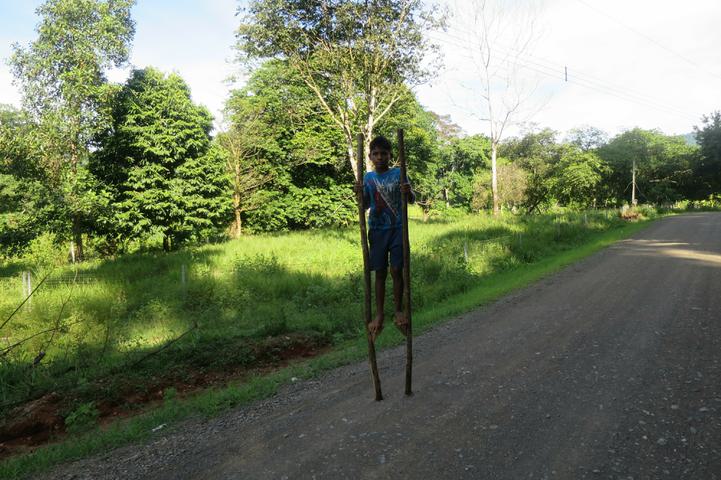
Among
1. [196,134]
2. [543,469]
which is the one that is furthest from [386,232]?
[196,134]

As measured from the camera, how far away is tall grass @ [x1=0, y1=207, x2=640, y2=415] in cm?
689

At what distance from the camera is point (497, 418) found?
4.14 m

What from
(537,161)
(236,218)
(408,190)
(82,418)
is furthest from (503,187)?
(82,418)

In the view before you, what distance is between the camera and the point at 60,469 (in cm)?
406

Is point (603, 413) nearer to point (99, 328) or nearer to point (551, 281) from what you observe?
point (551, 281)

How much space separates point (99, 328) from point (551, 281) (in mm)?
11890

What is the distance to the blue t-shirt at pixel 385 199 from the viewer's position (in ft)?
14.9

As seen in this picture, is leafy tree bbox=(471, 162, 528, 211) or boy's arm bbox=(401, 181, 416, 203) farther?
leafy tree bbox=(471, 162, 528, 211)

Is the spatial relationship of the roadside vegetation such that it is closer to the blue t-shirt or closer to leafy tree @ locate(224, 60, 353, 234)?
leafy tree @ locate(224, 60, 353, 234)

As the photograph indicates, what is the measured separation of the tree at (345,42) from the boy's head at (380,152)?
12633mm

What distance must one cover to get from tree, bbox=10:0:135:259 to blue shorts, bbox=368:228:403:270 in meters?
18.9

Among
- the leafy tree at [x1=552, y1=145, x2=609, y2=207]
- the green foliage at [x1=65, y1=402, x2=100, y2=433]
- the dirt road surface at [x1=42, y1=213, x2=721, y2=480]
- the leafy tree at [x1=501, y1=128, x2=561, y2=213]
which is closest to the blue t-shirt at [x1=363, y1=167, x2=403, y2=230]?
the dirt road surface at [x1=42, y1=213, x2=721, y2=480]

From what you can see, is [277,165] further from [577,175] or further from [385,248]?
[577,175]

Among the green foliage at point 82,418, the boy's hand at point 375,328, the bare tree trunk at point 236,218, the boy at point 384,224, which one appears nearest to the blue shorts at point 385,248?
the boy at point 384,224
